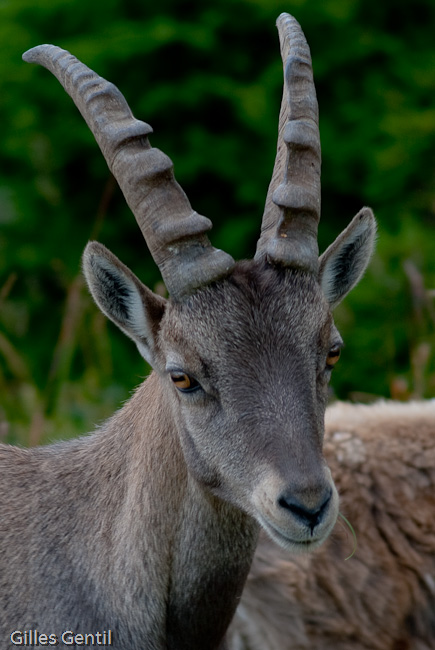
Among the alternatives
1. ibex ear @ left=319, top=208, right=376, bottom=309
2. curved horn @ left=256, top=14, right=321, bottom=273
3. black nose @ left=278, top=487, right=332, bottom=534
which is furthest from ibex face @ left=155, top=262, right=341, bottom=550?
ibex ear @ left=319, top=208, right=376, bottom=309

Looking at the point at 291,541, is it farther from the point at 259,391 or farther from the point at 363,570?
the point at 363,570

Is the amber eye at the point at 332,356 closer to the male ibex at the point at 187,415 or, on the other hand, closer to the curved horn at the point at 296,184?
the male ibex at the point at 187,415

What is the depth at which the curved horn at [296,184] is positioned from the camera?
4.70m

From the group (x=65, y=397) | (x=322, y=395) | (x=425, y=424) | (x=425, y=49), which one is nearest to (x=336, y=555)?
(x=425, y=424)

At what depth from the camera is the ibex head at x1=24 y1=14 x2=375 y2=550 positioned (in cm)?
424

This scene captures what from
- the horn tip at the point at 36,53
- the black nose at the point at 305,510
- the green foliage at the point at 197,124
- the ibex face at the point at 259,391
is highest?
the green foliage at the point at 197,124

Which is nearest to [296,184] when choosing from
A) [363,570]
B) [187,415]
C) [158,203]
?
[158,203]

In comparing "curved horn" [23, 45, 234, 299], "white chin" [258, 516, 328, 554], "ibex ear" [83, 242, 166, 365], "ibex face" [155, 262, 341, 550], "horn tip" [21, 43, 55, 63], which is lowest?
"white chin" [258, 516, 328, 554]

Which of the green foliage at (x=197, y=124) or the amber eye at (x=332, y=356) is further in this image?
the green foliage at (x=197, y=124)

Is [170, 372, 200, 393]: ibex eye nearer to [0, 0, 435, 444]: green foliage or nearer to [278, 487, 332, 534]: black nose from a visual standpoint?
[278, 487, 332, 534]: black nose

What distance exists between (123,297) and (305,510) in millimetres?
1445

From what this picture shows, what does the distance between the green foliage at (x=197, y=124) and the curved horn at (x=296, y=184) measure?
6.46 metres

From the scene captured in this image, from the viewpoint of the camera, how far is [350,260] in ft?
16.9

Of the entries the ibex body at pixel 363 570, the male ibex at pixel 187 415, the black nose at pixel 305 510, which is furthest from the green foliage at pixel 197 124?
the black nose at pixel 305 510
